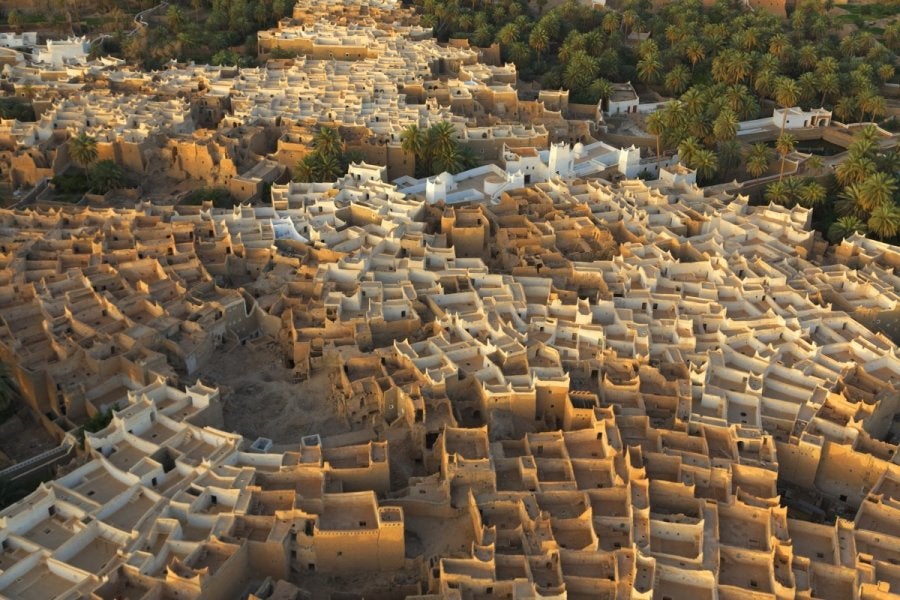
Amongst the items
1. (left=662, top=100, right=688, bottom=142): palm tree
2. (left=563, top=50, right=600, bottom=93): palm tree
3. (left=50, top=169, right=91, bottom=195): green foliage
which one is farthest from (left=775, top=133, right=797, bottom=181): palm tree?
(left=50, top=169, right=91, bottom=195): green foliage

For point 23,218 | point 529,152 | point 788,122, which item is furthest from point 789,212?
point 23,218

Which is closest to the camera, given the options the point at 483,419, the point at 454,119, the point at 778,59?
the point at 483,419

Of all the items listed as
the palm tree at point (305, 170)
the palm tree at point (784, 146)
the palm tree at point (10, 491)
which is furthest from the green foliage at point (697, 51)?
the palm tree at point (10, 491)

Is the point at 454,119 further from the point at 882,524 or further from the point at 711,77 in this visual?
the point at 882,524

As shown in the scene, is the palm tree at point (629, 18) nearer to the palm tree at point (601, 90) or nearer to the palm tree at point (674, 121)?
the palm tree at point (601, 90)

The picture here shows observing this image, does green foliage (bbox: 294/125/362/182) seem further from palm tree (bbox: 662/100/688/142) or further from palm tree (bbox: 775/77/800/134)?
palm tree (bbox: 775/77/800/134)
